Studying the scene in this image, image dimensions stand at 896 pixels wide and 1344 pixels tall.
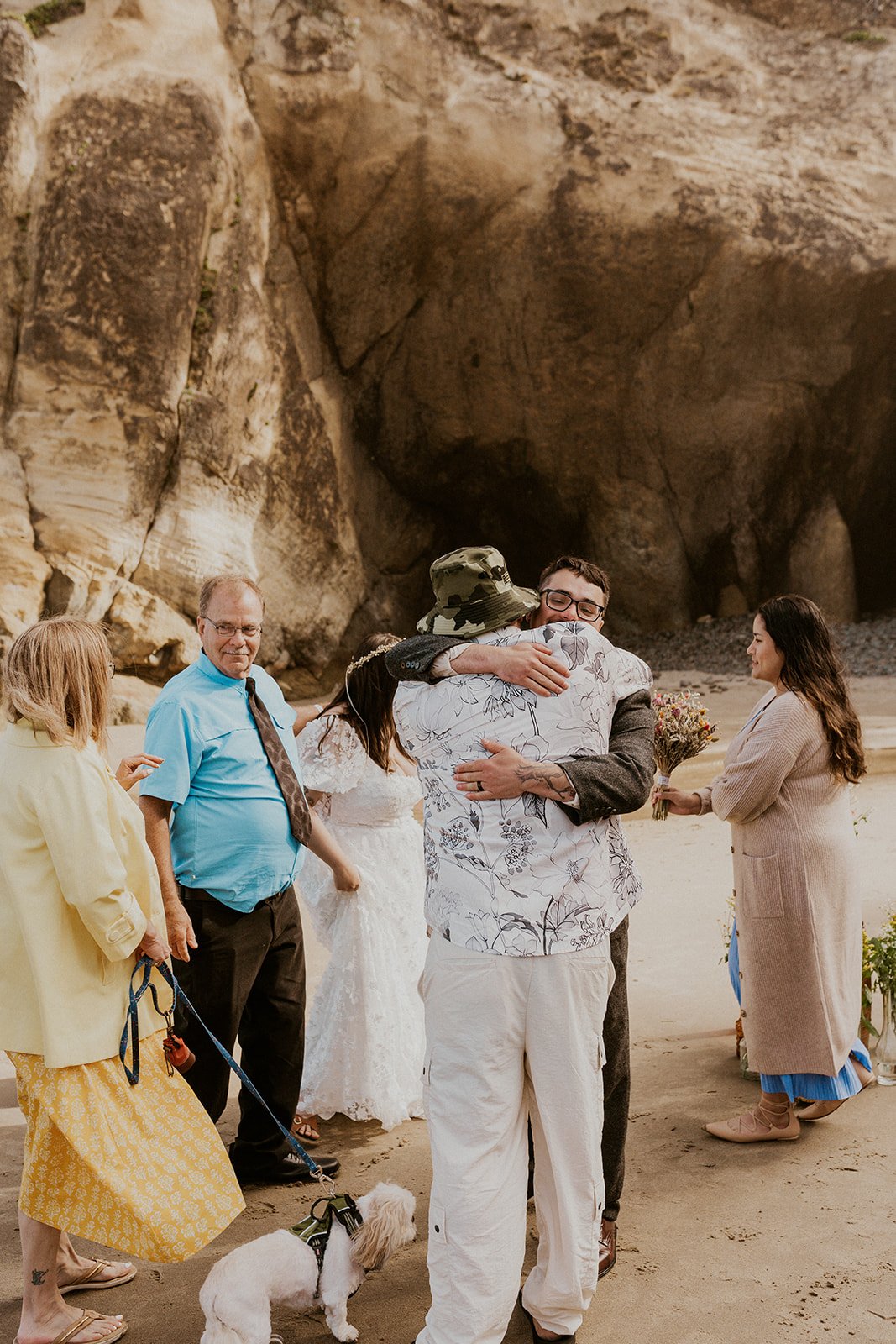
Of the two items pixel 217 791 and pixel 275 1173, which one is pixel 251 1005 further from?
pixel 217 791

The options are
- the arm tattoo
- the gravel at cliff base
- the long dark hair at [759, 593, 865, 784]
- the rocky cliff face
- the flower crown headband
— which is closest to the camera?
the arm tattoo

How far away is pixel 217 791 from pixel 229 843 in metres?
0.15

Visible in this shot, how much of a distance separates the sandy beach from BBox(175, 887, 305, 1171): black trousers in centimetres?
22

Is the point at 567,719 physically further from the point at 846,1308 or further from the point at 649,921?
the point at 649,921

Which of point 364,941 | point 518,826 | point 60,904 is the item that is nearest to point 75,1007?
→ point 60,904

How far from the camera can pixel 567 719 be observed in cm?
250

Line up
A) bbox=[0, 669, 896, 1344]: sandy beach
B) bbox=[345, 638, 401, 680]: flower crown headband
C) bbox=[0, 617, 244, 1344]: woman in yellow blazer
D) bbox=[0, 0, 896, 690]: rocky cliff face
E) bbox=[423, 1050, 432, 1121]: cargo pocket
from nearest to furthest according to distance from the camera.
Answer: bbox=[423, 1050, 432, 1121]: cargo pocket, bbox=[0, 617, 244, 1344]: woman in yellow blazer, bbox=[0, 669, 896, 1344]: sandy beach, bbox=[345, 638, 401, 680]: flower crown headband, bbox=[0, 0, 896, 690]: rocky cliff face

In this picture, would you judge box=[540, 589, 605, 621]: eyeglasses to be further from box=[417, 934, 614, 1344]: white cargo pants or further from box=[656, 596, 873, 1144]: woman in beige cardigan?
box=[417, 934, 614, 1344]: white cargo pants

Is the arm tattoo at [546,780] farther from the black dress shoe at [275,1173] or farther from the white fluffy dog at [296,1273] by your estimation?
the black dress shoe at [275,1173]

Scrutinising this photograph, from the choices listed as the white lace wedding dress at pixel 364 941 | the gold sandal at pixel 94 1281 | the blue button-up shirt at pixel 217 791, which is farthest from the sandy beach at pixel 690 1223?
the blue button-up shirt at pixel 217 791

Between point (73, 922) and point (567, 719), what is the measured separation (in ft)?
4.15

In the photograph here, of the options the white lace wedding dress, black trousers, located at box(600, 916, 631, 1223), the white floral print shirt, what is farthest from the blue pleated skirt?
the white floral print shirt

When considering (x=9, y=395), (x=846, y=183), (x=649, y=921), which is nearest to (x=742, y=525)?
(x=846, y=183)

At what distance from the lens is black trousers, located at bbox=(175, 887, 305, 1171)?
3375 mm
